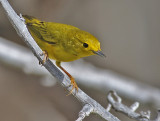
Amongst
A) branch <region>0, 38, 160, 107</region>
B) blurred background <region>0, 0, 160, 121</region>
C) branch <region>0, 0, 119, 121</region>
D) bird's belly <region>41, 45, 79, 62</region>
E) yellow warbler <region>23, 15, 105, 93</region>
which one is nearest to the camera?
branch <region>0, 0, 119, 121</region>

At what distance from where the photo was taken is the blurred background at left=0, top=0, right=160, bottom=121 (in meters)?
8.30

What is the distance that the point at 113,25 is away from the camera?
9758 millimetres

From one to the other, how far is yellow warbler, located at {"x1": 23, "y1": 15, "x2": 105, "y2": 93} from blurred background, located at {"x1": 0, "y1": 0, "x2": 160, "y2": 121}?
10.3 ft

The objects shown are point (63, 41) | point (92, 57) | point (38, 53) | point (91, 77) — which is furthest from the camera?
point (92, 57)

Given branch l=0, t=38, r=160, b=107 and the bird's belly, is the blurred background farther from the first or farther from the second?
the bird's belly

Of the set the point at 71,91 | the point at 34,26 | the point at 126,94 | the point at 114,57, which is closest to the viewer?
the point at 71,91

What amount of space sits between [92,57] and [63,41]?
432cm

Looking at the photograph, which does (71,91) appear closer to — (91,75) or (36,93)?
(91,75)

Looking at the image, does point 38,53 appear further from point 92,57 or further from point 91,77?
point 92,57

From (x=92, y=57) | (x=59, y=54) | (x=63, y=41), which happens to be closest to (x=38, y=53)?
(x=59, y=54)

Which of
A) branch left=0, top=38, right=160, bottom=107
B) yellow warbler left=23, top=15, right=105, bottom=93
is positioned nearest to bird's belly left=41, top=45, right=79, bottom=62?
yellow warbler left=23, top=15, right=105, bottom=93

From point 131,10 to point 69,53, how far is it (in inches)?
223

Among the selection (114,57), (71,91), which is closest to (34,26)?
(71,91)

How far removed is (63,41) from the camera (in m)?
4.75
